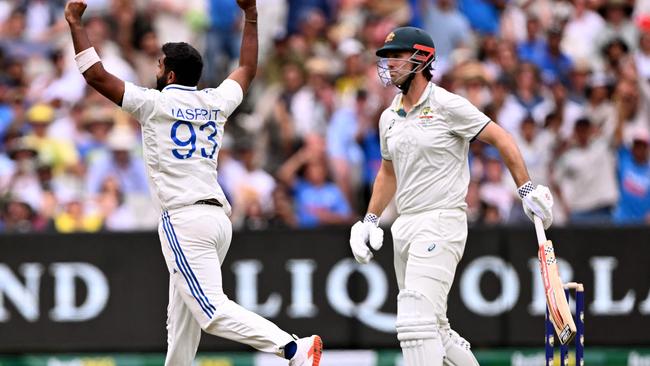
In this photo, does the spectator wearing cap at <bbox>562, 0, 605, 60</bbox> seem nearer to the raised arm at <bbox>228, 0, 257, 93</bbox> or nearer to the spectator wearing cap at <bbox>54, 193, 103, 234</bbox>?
the spectator wearing cap at <bbox>54, 193, 103, 234</bbox>

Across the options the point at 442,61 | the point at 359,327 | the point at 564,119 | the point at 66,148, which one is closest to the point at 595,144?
the point at 564,119

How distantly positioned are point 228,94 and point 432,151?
1.22 meters

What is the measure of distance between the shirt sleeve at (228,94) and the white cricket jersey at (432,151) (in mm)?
937

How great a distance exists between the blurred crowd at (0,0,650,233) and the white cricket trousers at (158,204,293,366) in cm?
447

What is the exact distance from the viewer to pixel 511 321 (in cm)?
1277

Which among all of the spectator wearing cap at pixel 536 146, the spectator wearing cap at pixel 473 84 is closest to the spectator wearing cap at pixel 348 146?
the spectator wearing cap at pixel 473 84

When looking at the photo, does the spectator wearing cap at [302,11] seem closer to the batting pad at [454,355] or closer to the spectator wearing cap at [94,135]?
the spectator wearing cap at [94,135]

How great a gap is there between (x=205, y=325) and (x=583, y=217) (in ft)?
21.0

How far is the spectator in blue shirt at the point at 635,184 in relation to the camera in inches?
552

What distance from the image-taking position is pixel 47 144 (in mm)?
14234

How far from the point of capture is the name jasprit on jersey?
28.1ft

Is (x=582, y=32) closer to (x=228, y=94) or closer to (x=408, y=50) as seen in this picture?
(x=408, y=50)

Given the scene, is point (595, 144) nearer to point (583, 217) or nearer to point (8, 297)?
point (583, 217)

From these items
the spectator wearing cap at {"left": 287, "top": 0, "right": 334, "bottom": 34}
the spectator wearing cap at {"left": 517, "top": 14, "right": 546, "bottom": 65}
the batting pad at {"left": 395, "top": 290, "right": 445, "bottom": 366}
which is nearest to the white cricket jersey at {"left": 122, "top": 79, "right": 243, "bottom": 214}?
the batting pad at {"left": 395, "top": 290, "right": 445, "bottom": 366}
